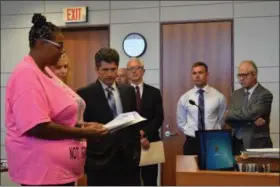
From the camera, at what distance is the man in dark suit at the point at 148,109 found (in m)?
3.56

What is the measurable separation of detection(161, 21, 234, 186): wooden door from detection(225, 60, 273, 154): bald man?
106 cm

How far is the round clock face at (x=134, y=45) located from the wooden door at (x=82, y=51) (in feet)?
1.29

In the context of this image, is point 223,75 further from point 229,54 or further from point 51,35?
point 51,35

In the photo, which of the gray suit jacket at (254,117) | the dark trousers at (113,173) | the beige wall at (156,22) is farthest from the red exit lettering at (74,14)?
the dark trousers at (113,173)

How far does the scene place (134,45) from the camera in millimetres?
4895

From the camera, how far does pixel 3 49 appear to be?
533 cm

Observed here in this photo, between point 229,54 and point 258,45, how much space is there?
37 centimetres

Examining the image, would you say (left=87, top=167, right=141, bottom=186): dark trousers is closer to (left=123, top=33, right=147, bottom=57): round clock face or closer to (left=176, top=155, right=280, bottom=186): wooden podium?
(left=176, top=155, right=280, bottom=186): wooden podium

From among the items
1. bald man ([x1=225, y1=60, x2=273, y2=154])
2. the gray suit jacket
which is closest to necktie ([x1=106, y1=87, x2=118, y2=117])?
bald man ([x1=225, y1=60, x2=273, y2=154])

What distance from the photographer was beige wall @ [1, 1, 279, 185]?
4.57 m

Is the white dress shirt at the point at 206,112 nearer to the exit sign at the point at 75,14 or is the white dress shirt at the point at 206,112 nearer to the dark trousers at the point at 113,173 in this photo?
the dark trousers at the point at 113,173

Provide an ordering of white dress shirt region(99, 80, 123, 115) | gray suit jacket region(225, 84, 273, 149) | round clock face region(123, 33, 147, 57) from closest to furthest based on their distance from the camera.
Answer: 1. white dress shirt region(99, 80, 123, 115)
2. gray suit jacket region(225, 84, 273, 149)
3. round clock face region(123, 33, 147, 57)

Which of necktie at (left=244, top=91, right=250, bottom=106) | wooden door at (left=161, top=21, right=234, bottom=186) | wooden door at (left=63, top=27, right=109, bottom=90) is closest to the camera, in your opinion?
necktie at (left=244, top=91, right=250, bottom=106)

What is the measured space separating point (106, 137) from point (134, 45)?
2776 mm
